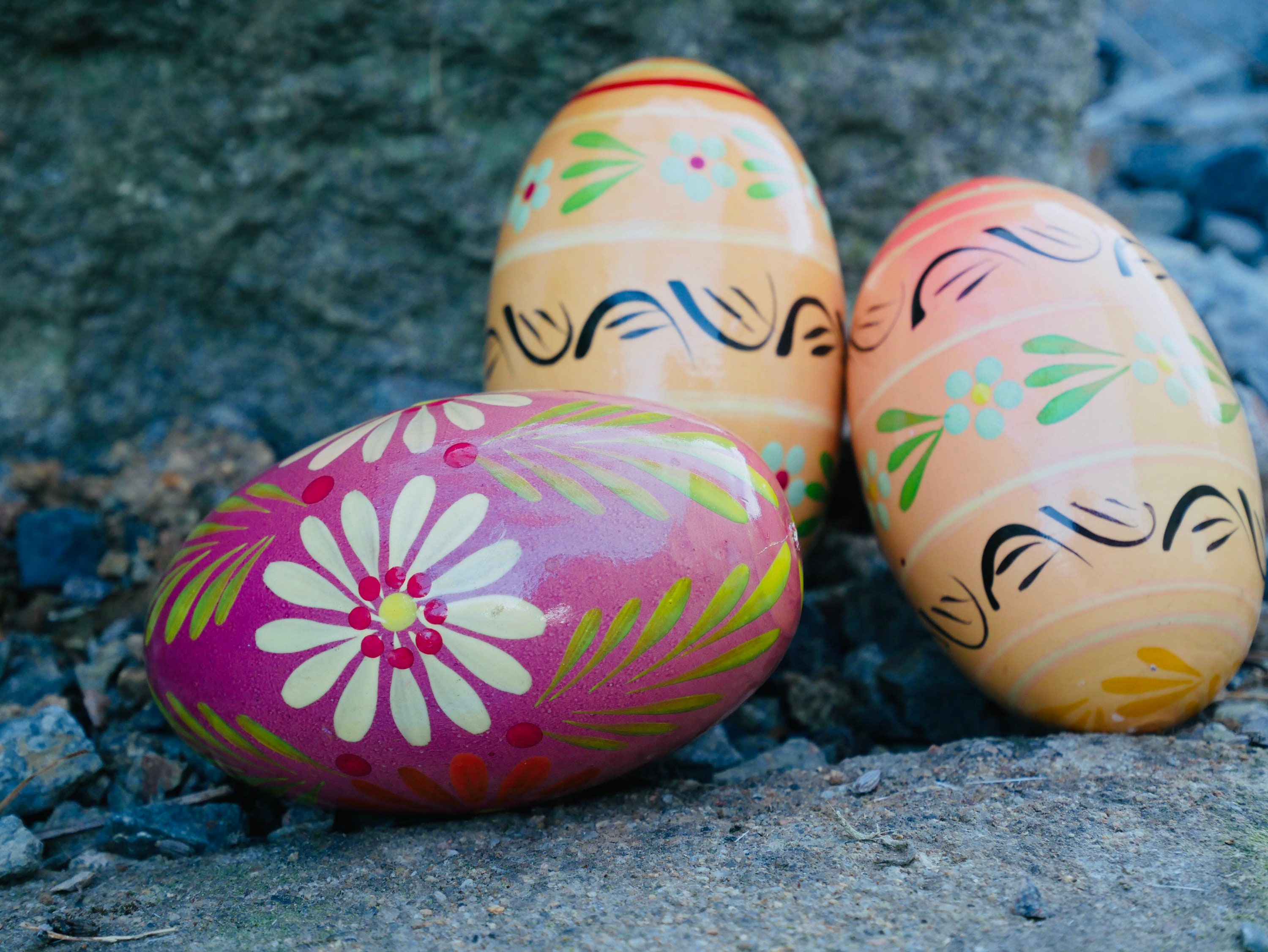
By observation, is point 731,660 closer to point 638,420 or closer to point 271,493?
point 638,420

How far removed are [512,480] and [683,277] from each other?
1.70 feet

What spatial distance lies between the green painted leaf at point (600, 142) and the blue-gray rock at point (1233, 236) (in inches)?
84.1

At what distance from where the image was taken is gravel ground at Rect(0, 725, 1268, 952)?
0.89m

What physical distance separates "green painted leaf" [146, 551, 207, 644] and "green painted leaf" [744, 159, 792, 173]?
37.8 inches

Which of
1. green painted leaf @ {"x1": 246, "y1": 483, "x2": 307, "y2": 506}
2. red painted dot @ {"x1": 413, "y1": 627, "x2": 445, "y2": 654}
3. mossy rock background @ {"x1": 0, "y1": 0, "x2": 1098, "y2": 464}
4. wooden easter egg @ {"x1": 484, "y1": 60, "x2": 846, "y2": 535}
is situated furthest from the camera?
mossy rock background @ {"x1": 0, "y1": 0, "x2": 1098, "y2": 464}

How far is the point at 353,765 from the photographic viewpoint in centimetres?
104

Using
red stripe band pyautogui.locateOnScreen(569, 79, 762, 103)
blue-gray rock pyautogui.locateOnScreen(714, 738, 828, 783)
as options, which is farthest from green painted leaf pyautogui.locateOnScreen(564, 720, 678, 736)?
red stripe band pyautogui.locateOnScreen(569, 79, 762, 103)

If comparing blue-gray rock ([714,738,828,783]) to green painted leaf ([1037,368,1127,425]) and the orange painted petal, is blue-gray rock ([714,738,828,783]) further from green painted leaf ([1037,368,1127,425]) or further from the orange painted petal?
green painted leaf ([1037,368,1127,425])

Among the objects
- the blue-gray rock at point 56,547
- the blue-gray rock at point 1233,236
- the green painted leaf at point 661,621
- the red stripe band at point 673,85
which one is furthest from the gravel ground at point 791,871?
the blue-gray rock at point 1233,236

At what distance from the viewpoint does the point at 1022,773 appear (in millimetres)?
1168

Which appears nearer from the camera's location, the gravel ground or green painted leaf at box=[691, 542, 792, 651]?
the gravel ground

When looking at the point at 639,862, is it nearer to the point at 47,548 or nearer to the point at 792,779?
the point at 792,779

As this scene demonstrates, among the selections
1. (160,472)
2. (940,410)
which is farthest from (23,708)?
(940,410)

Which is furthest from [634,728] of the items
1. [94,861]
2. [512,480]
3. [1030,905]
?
[94,861]
